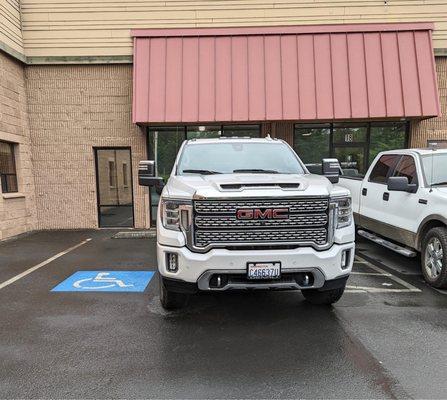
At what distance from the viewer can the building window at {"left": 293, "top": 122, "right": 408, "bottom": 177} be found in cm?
1112

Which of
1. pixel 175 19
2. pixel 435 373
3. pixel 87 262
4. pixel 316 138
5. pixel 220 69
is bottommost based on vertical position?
pixel 435 373

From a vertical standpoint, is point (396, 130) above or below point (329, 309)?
above

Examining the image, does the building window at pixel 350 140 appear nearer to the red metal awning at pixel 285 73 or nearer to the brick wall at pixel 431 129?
the brick wall at pixel 431 129

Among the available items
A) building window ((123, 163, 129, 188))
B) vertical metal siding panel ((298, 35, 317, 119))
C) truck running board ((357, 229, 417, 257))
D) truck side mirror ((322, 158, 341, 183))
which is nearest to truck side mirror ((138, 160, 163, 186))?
truck side mirror ((322, 158, 341, 183))

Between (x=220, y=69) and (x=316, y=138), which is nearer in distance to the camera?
(x=220, y=69)

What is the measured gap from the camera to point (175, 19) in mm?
10633

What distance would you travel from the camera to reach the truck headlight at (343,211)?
416 centimetres

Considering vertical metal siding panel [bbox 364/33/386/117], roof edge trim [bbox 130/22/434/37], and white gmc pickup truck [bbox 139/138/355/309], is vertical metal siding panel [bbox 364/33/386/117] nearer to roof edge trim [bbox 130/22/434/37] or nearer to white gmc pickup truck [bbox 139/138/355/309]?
roof edge trim [bbox 130/22/434/37]

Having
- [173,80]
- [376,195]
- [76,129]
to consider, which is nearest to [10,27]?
[76,129]

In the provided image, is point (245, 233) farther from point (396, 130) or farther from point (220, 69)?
point (396, 130)

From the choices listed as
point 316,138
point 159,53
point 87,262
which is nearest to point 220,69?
point 159,53

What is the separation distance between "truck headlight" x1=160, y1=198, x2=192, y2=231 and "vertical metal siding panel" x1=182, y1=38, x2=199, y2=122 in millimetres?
6034

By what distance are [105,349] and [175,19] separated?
9.34 m

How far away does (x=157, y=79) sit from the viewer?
10055mm
